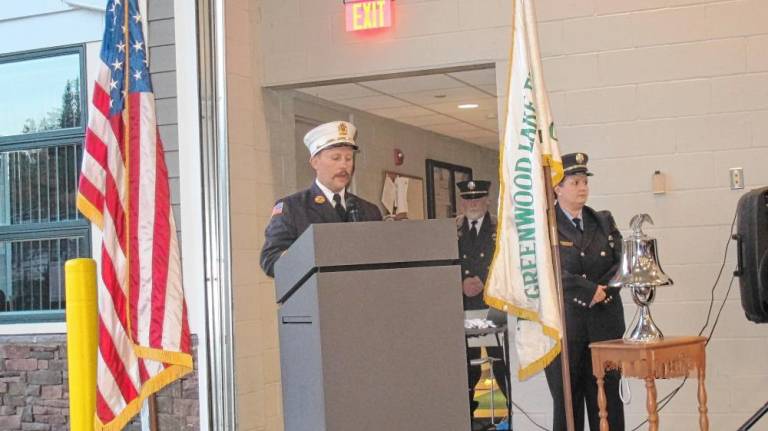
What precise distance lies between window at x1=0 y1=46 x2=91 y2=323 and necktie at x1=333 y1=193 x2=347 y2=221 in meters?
2.94

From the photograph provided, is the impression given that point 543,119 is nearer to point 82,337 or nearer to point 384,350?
point 82,337

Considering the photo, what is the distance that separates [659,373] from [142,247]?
1999 millimetres

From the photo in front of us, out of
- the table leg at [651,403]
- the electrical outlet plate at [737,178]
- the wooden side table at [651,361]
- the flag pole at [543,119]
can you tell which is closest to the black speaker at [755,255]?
the wooden side table at [651,361]

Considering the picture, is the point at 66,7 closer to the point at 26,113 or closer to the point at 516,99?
the point at 26,113

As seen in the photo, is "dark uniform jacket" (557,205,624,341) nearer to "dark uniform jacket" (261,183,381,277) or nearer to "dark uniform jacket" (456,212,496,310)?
"dark uniform jacket" (261,183,381,277)

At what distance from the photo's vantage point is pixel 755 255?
4.55 m

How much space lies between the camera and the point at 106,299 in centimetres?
374

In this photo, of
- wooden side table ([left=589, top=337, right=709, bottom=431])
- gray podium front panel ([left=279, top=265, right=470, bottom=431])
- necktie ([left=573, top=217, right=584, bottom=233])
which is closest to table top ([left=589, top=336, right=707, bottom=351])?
wooden side table ([left=589, top=337, right=709, bottom=431])

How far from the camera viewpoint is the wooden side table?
400cm

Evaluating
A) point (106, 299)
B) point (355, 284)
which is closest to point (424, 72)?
point (106, 299)

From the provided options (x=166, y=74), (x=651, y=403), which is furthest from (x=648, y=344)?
(x=166, y=74)

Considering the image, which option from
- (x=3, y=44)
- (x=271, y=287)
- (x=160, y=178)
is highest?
(x=3, y=44)

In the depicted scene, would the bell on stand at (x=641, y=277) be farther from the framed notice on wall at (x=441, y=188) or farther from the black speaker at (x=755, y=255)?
the framed notice on wall at (x=441, y=188)

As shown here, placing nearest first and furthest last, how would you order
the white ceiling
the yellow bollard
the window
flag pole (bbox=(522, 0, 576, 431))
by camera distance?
1. the yellow bollard
2. flag pole (bbox=(522, 0, 576, 431))
3. the window
4. the white ceiling
